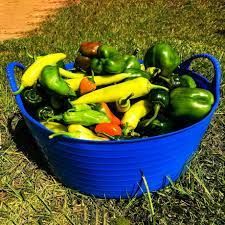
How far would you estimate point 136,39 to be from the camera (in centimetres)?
458

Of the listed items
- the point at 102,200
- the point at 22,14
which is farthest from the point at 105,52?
the point at 22,14

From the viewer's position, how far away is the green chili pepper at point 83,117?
2.28m

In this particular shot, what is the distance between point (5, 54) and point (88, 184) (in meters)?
2.49

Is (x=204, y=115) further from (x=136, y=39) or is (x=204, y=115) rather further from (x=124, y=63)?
(x=136, y=39)

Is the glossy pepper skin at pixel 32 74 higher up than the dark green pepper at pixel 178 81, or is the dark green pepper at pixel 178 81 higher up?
the glossy pepper skin at pixel 32 74

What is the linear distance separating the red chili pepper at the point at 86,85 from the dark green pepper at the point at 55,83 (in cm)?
7

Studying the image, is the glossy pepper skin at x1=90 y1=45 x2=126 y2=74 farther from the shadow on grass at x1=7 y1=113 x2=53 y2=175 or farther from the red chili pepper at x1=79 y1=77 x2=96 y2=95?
the shadow on grass at x1=7 y1=113 x2=53 y2=175

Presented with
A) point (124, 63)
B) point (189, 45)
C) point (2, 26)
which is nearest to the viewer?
point (124, 63)

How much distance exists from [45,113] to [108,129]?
1.16 feet

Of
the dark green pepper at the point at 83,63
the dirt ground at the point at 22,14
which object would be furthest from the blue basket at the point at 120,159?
the dirt ground at the point at 22,14

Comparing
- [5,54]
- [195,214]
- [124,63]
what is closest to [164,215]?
[195,214]

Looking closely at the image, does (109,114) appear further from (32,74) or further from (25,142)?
(25,142)

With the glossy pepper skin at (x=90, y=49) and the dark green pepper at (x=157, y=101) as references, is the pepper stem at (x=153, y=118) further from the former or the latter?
the glossy pepper skin at (x=90, y=49)

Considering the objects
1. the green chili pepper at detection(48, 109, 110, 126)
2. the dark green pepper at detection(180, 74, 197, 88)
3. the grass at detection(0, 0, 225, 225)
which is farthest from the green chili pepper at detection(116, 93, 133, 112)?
the grass at detection(0, 0, 225, 225)
